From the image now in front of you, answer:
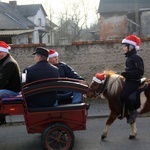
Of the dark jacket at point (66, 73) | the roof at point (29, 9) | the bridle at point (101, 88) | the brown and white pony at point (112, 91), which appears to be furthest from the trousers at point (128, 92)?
the roof at point (29, 9)

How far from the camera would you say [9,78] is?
5.59m

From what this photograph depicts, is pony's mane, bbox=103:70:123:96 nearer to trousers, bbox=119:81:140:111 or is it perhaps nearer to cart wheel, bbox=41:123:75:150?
trousers, bbox=119:81:140:111

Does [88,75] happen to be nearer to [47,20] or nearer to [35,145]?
[35,145]

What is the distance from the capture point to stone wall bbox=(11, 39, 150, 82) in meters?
11.2

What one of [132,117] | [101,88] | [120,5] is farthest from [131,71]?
[120,5]

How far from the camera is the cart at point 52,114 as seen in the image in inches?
209

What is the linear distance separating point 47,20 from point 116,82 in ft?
165

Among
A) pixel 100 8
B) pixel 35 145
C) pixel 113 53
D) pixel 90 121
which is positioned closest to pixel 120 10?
pixel 100 8

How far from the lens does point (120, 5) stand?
34.2 meters

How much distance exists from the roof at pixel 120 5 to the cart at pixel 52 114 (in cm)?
2892

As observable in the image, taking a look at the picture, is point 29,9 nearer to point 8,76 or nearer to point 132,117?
point 132,117

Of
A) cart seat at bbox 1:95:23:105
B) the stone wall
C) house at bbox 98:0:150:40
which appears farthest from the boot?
house at bbox 98:0:150:40

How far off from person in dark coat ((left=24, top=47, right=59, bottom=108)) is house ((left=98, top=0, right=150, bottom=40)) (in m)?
25.2

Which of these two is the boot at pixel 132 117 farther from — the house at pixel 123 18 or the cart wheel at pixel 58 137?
the house at pixel 123 18
